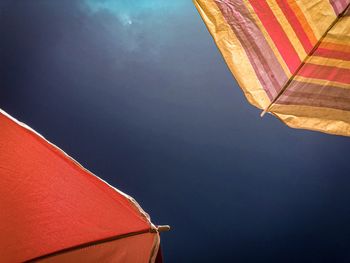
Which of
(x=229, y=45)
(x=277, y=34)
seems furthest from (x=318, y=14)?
(x=229, y=45)

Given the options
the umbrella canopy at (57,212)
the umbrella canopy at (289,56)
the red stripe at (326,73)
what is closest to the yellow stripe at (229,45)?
the umbrella canopy at (289,56)

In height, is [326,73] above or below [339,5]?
below

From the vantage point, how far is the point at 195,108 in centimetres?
496

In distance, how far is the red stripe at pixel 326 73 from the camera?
1.53m

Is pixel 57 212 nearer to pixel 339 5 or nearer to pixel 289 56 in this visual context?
pixel 289 56

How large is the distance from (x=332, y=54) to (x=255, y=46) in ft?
0.99

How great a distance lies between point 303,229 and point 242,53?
4.24 m

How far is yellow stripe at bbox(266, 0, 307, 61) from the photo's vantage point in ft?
4.82

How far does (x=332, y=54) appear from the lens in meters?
1.48

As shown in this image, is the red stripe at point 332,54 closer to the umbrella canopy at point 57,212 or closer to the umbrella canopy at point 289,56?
the umbrella canopy at point 289,56

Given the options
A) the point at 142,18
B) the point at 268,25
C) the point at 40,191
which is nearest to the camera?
the point at 268,25

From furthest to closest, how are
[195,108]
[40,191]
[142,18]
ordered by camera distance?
[195,108]
[142,18]
[40,191]

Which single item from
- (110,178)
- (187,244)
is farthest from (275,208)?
(110,178)

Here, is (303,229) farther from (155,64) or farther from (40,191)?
(40,191)
